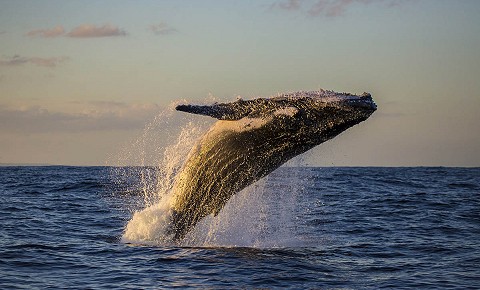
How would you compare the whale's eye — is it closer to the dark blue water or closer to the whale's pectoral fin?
the whale's pectoral fin

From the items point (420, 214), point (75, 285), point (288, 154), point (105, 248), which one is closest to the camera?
point (75, 285)

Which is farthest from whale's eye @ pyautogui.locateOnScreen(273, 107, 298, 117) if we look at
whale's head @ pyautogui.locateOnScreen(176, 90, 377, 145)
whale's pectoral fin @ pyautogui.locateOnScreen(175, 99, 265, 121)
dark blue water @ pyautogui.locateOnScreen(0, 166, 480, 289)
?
dark blue water @ pyautogui.locateOnScreen(0, 166, 480, 289)

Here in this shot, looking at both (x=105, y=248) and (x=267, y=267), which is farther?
(x=105, y=248)

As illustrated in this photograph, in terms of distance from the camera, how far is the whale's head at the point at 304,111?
36.3ft

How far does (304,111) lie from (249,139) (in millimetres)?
1328

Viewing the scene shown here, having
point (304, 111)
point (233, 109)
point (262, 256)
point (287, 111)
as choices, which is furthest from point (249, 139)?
point (262, 256)

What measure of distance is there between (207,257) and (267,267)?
1.47m

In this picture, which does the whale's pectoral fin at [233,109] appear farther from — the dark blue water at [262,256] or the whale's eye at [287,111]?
the dark blue water at [262,256]

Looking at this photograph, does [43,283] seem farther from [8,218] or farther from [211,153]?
[8,218]

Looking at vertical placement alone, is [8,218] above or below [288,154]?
below

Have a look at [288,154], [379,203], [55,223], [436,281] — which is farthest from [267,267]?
[379,203]

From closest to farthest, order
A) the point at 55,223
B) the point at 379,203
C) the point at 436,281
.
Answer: the point at 436,281, the point at 55,223, the point at 379,203

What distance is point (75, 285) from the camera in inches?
412

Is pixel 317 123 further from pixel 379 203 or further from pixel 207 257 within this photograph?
pixel 379 203
